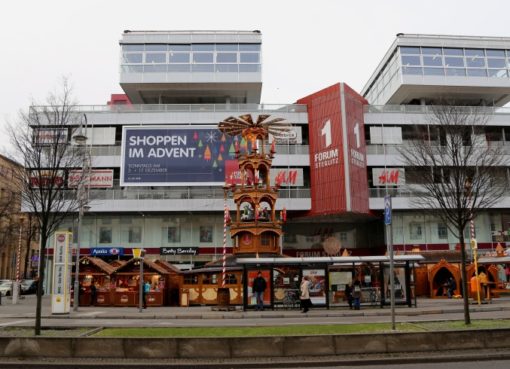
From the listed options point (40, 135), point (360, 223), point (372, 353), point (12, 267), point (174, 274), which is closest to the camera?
point (372, 353)

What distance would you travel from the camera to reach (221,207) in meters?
47.9

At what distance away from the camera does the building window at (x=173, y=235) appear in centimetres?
4902

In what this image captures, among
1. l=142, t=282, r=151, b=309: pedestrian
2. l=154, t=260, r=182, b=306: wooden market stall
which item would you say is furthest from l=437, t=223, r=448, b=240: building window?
l=142, t=282, r=151, b=309: pedestrian

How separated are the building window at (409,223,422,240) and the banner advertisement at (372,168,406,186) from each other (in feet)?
14.2

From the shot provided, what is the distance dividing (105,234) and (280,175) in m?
17.7

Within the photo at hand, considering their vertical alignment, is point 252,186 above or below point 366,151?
below

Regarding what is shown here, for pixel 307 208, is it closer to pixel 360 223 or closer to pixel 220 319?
pixel 360 223

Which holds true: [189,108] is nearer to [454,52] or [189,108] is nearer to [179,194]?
[179,194]

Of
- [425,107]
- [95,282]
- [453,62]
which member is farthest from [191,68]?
[95,282]

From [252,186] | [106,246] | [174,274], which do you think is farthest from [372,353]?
[106,246]

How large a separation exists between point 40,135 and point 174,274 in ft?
52.7

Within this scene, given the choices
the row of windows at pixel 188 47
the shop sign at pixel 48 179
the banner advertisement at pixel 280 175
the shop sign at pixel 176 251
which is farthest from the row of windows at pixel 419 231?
the shop sign at pixel 48 179

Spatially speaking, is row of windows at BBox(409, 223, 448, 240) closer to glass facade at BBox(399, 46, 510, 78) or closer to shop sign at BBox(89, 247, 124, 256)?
glass facade at BBox(399, 46, 510, 78)

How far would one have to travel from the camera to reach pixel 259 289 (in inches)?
932
